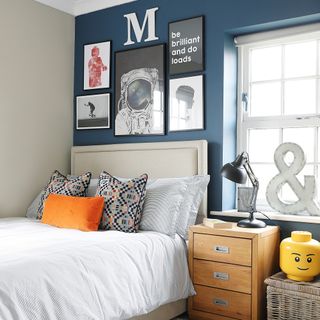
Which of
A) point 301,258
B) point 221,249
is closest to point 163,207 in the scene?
point 221,249

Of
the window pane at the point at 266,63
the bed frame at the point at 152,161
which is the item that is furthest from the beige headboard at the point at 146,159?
the window pane at the point at 266,63

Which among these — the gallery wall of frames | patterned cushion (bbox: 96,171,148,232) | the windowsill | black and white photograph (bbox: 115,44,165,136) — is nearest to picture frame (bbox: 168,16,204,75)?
the gallery wall of frames

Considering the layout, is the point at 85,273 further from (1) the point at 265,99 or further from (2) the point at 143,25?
(2) the point at 143,25

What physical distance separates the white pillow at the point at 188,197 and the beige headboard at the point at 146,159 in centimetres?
12

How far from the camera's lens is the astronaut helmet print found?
3.63 metres

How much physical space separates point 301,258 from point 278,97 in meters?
1.26

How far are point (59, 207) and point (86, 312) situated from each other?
1080 millimetres

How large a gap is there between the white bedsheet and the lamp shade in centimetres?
54

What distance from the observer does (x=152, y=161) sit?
350cm

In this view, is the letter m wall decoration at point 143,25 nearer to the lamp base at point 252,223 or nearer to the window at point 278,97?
the window at point 278,97

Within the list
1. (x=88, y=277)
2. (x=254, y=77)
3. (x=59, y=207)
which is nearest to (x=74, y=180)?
(x=59, y=207)

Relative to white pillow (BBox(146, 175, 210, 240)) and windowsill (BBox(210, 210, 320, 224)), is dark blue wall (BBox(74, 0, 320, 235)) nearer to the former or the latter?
windowsill (BBox(210, 210, 320, 224))

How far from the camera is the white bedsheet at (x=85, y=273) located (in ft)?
6.29

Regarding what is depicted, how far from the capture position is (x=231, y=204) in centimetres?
339
